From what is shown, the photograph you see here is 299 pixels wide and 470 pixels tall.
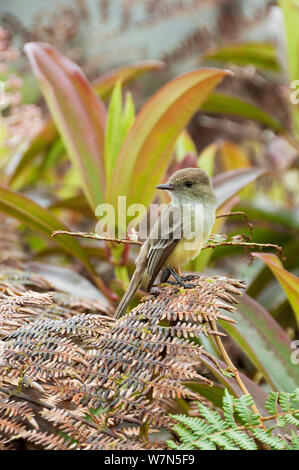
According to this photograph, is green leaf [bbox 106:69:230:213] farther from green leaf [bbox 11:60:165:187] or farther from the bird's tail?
green leaf [bbox 11:60:165:187]

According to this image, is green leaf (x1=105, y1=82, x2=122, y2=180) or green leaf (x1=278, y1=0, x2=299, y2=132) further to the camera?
green leaf (x1=278, y1=0, x2=299, y2=132)

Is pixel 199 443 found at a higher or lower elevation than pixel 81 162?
lower

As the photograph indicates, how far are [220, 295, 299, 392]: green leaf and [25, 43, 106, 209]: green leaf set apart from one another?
634 mm

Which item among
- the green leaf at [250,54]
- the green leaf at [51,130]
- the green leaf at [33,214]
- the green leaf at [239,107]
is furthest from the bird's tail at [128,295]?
the green leaf at [250,54]

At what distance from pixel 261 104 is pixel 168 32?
154cm

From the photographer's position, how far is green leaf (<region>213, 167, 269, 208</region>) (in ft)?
5.62

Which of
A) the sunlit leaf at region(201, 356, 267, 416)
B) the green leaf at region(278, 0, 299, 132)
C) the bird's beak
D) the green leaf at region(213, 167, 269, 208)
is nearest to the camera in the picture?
the sunlit leaf at region(201, 356, 267, 416)

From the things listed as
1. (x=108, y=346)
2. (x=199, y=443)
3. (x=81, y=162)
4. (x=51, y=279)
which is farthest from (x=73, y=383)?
(x=81, y=162)

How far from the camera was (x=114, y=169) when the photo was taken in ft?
5.09

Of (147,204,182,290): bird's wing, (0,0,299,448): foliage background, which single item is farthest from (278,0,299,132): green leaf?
(147,204,182,290): bird's wing

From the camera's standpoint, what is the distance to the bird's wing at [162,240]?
4.20 feet

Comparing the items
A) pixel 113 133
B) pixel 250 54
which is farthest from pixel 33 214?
pixel 250 54

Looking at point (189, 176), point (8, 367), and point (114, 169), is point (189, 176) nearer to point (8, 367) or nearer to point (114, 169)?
point (114, 169)

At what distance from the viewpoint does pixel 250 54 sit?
118 inches
